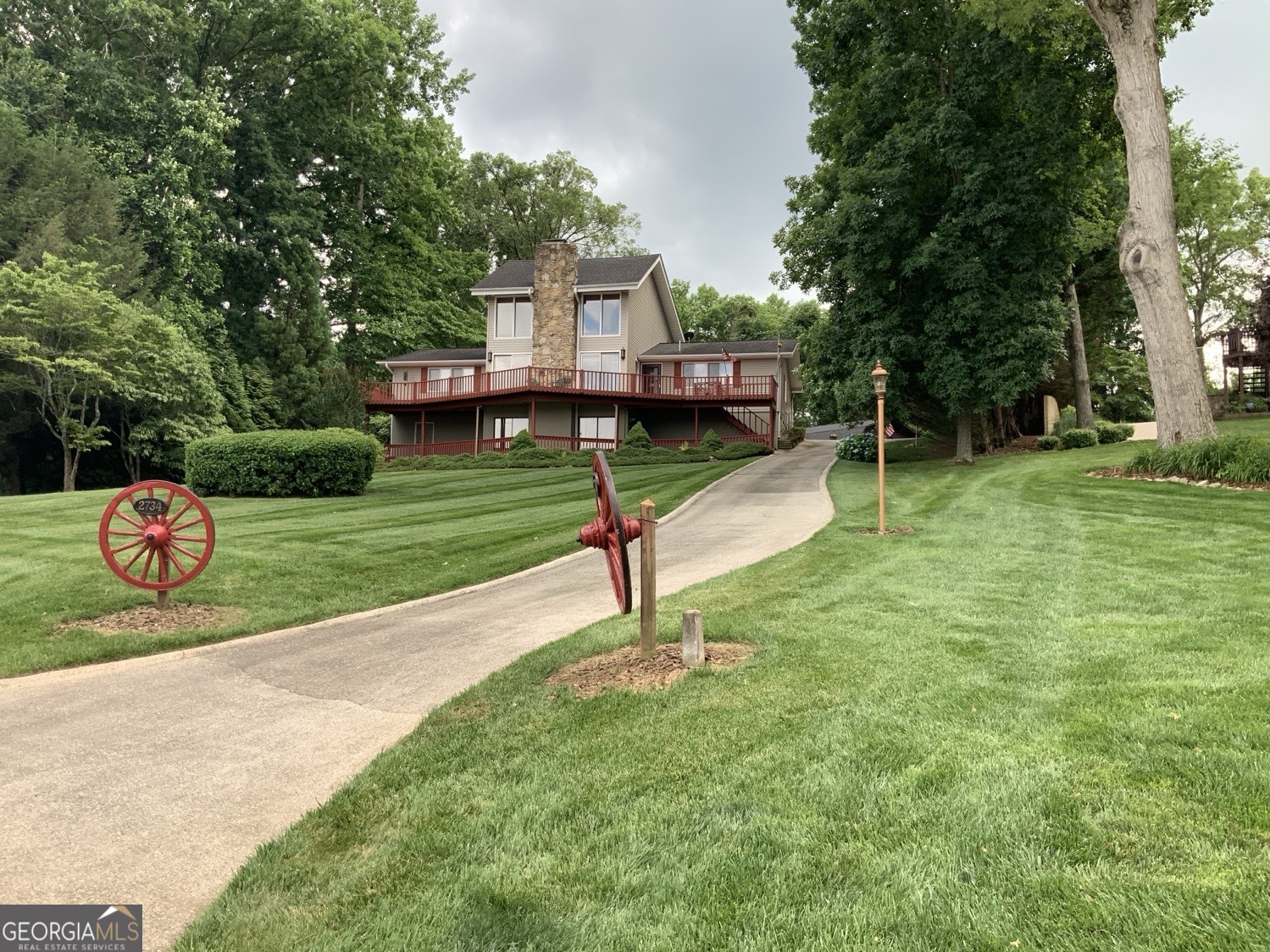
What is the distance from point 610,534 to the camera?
4840 millimetres

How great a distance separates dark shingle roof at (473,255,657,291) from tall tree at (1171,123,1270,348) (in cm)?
2511

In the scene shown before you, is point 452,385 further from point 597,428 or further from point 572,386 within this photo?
point 597,428

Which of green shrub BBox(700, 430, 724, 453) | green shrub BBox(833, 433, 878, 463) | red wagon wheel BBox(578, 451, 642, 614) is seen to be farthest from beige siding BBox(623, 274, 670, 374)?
red wagon wheel BBox(578, 451, 642, 614)

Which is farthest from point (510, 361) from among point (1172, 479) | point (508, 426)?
point (1172, 479)

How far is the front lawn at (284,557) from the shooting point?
646cm

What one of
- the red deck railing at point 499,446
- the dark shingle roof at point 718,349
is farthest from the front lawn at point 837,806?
the dark shingle roof at point 718,349

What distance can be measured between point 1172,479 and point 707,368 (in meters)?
24.2

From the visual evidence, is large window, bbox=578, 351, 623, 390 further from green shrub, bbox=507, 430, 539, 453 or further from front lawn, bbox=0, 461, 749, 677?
front lawn, bbox=0, 461, 749, 677

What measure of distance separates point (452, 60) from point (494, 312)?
16904 millimetres

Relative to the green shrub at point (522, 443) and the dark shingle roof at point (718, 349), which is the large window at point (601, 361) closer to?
the dark shingle roof at point (718, 349)

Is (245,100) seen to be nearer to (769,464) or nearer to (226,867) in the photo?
(769,464)

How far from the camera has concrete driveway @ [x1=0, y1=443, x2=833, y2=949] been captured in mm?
2861

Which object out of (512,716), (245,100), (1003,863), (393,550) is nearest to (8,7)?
(245,100)

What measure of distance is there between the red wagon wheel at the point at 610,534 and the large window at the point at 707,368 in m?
31.1
